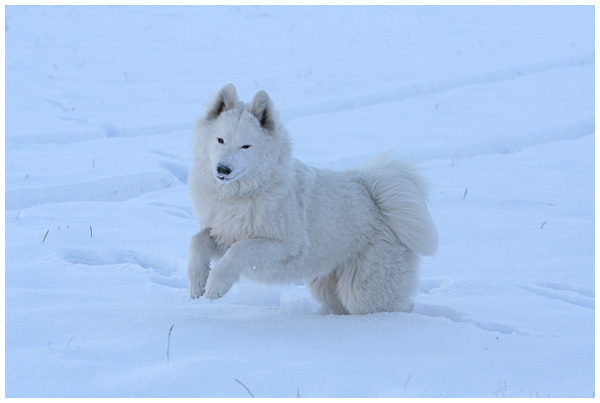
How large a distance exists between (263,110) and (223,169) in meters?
0.61

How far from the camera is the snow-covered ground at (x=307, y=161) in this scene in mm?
3523

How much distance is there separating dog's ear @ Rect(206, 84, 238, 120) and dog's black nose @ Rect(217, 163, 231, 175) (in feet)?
1.78

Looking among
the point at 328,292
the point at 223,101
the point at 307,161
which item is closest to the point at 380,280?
the point at 328,292

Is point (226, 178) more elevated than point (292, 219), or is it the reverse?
point (226, 178)

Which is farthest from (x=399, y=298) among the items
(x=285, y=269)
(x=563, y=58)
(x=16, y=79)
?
(x=563, y=58)

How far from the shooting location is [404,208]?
4.97 meters

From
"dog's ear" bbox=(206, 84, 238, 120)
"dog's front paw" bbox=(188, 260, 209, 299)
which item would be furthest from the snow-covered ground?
"dog's ear" bbox=(206, 84, 238, 120)

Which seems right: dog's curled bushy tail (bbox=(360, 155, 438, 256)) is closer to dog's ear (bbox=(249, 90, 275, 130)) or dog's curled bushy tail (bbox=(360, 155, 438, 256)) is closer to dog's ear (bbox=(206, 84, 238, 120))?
dog's ear (bbox=(249, 90, 275, 130))

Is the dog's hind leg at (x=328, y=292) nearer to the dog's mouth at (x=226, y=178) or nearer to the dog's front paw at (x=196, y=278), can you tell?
the dog's front paw at (x=196, y=278)

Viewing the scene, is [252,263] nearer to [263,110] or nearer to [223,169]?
[223,169]

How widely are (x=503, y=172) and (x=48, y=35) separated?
10.0 metres

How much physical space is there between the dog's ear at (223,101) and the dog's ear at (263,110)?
14 cm

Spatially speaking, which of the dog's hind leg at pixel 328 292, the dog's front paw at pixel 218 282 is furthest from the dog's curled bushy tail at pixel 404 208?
the dog's front paw at pixel 218 282

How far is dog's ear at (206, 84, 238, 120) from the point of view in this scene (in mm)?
4695
